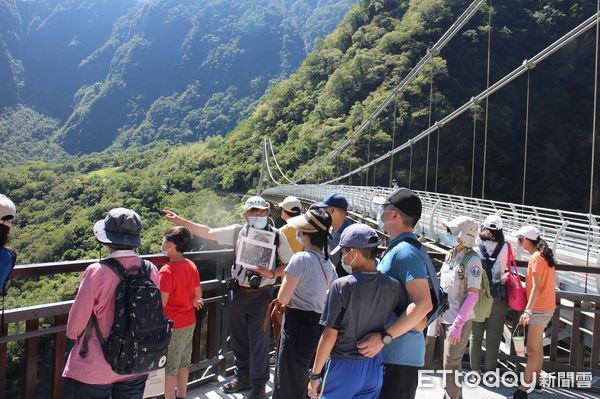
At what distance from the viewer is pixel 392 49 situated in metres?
40.4

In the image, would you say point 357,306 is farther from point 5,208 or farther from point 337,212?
point 5,208

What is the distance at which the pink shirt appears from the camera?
1948 mm

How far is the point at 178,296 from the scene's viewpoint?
2707mm

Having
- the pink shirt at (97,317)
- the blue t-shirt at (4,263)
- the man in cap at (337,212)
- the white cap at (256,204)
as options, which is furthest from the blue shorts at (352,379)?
the blue t-shirt at (4,263)

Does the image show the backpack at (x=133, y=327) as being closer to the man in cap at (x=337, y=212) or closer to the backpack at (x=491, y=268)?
the man in cap at (x=337, y=212)

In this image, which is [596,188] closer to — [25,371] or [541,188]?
[541,188]

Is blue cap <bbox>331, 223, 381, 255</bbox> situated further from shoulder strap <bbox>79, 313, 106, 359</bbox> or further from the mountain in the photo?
the mountain

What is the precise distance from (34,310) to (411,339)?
160cm

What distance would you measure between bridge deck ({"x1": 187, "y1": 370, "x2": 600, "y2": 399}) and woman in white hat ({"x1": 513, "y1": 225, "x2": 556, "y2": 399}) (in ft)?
0.56

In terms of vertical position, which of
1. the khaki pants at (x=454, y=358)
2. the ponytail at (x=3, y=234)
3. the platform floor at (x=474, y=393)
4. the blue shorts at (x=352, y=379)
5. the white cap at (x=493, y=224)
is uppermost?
the white cap at (x=493, y=224)

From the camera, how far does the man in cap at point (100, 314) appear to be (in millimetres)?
1951

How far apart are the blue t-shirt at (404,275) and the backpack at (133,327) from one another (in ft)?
2.94

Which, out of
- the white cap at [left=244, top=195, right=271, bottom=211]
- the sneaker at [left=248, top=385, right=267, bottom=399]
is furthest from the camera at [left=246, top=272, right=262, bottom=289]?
the sneaker at [left=248, top=385, right=267, bottom=399]

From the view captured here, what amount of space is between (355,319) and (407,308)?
7.8 inches
